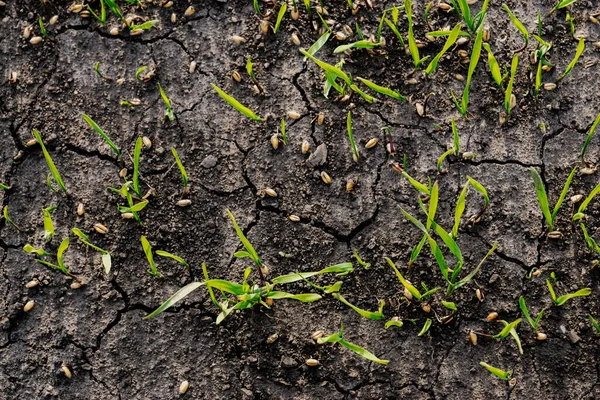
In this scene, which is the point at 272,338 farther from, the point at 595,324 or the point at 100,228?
the point at 595,324

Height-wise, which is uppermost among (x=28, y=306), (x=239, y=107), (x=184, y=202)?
(x=239, y=107)

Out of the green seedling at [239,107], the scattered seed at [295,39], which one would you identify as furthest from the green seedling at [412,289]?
the scattered seed at [295,39]

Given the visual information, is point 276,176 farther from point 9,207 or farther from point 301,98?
point 9,207

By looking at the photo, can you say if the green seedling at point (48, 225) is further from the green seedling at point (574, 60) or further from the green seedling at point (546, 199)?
the green seedling at point (574, 60)

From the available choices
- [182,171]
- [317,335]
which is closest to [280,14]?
[182,171]

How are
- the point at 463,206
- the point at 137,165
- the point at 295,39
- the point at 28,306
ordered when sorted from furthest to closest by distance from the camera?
1. the point at 295,39
2. the point at 28,306
3. the point at 137,165
4. the point at 463,206

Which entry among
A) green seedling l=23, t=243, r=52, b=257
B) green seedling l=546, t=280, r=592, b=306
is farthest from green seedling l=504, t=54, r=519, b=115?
green seedling l=23, t=243, r=52, b=257
